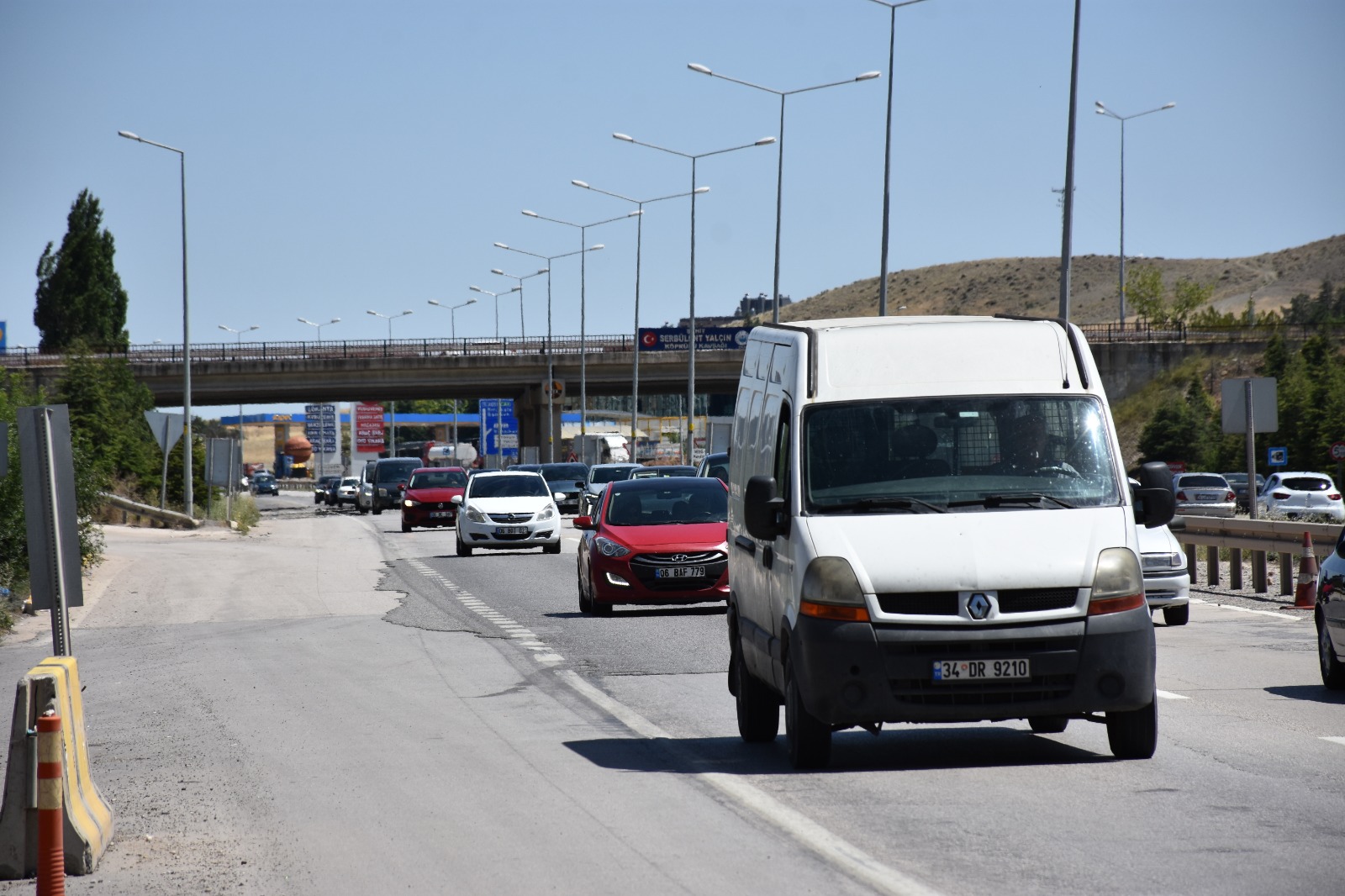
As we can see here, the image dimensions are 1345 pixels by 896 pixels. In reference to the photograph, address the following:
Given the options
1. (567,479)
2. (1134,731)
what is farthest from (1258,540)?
(567,479)

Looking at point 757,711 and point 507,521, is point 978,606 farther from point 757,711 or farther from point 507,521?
point 507,521

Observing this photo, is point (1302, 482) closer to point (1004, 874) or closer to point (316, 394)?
point (1004, 874)

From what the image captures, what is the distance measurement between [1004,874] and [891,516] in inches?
112

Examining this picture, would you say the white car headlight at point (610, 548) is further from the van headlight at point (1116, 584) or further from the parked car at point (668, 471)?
the parked car at point (668, 471)

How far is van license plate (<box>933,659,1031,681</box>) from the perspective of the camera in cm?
880

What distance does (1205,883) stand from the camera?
21.2ft

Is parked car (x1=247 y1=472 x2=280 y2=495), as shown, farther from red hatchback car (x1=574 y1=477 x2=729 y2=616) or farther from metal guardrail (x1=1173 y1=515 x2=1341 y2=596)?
red hatchback car (x1=574 y1=477 x2=729 y2=616)

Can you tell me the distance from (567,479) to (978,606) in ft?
146

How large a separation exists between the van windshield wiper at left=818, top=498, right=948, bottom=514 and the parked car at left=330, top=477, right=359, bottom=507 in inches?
2833

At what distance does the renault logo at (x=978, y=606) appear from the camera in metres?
8.81

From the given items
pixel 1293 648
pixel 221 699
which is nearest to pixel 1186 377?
pixel 1293 648

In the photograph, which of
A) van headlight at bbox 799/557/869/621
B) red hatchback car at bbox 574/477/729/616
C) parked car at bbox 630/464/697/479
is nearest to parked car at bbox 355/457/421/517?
parked car at bbox 630/464/697/479

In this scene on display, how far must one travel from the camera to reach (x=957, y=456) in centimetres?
962

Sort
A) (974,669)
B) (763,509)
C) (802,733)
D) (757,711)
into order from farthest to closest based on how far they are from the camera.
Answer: (757,711), (763,509), (802,733), (974,669)
